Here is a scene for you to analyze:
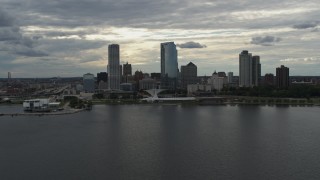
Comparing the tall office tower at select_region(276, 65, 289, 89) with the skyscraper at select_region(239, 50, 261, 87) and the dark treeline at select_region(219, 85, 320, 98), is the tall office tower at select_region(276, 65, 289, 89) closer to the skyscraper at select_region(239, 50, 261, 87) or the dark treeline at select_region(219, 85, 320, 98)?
the skyscraper at select_region(239, 50, 261, 87)

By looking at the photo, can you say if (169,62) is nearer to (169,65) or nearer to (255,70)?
(169,65)

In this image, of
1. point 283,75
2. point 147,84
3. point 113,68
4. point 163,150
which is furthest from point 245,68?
point 163,150

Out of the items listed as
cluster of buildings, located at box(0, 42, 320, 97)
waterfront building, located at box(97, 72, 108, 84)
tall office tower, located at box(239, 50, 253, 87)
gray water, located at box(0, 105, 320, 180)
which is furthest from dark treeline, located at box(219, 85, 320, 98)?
waterfront building, located at box(97, 72, 108, 84)

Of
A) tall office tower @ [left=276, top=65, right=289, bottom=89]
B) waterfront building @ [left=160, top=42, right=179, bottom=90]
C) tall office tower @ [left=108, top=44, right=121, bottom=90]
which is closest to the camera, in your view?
tall office tower @ [left=276, top=65, right=289, bottom=89]

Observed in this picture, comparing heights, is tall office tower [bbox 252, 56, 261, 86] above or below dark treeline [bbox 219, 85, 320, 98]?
above

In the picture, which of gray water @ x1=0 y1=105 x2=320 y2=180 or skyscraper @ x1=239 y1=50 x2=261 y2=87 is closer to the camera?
gray water @ x1=0 y1=105 x2=320 y2=180

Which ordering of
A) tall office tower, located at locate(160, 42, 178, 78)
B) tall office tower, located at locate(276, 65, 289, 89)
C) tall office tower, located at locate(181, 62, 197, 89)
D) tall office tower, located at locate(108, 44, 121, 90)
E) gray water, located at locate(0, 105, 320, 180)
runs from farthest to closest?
tall office tower, located at locate(181, 62, 197, 89)
tall office tower, located at locate(108, 44, 121, 90)
tall office tower, located at locate(160, 42, 178, 78)
tall office tower, located at locate(276, 65, 289, 89)
gray water, located at locate(0, 105, 320, 180)

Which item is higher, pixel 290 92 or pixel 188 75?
pixel 188 75

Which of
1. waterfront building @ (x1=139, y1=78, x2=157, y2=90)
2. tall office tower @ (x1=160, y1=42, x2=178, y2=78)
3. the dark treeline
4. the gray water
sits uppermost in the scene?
tall office tower @ (x1=160, y1=42, x2=178, y2=78)
